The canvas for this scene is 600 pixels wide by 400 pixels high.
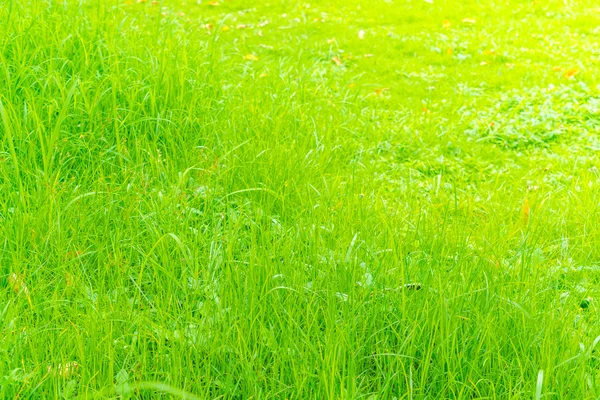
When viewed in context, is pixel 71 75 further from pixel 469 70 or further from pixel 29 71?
pixel 469 70

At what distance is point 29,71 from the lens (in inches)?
171

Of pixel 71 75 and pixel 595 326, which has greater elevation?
pixel 71 75

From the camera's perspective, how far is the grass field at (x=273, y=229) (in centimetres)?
252

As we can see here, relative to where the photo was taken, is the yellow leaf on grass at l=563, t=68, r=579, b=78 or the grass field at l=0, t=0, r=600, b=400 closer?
the grass field at l=0, t=0, r=600, b=400

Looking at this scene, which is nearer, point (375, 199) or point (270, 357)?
point (270, 357)

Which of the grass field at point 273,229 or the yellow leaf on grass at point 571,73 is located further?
the yellow leaf on grass at point 571,73

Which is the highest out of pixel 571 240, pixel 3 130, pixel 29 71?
pixel 29 71

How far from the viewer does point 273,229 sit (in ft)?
11.0

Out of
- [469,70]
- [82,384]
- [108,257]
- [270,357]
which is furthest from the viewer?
[469,70]

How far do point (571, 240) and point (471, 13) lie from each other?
7092 millimetres

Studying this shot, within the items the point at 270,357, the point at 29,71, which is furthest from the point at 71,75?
the point at 270,357

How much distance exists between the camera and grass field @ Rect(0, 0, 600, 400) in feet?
8.27

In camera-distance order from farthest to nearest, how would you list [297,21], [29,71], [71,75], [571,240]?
[297,21] → [71,75] → [29,71] → [571,240]

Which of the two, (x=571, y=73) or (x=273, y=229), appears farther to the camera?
(x=571, y=73)
